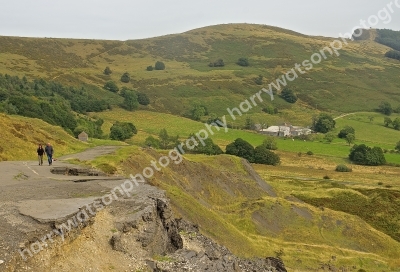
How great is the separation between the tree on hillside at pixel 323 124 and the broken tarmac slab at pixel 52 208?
117734 mm

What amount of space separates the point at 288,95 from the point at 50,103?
100746 mm

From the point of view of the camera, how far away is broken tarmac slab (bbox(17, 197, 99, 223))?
15.8 meters

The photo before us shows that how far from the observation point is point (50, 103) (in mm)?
79812

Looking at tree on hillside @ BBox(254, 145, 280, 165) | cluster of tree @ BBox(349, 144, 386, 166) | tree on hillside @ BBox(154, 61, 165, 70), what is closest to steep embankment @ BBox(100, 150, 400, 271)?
tree on hillside @ BBox(254, 145, 280, 165)

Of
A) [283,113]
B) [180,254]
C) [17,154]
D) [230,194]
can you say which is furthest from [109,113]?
[180,254]

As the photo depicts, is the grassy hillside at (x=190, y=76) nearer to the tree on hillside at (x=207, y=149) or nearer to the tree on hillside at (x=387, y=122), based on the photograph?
the tree on hillside at (x=387, y=122)

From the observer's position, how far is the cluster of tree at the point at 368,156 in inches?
3868

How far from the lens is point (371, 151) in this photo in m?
99.7

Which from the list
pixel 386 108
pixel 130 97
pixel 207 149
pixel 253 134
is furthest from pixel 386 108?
pixel 207 149

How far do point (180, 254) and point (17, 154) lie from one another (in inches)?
852

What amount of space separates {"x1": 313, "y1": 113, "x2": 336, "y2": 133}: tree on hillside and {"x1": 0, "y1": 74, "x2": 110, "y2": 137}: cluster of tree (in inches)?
2448

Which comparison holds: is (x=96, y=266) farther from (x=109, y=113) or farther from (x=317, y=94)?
(x=317, y=94)

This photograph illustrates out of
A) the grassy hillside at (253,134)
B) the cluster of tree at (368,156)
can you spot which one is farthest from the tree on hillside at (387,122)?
the cluster of tree at (368,156)

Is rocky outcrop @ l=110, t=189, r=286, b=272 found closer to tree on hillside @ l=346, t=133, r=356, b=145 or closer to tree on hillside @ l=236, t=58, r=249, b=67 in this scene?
tree on hillside @ l=346, t=133, r=356, b=145
